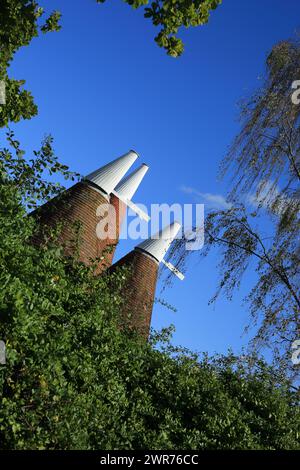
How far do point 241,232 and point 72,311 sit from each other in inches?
174

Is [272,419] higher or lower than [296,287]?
lower

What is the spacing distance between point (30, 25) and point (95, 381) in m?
6.37

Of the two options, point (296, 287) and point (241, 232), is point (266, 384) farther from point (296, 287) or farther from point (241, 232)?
point (241, 232)

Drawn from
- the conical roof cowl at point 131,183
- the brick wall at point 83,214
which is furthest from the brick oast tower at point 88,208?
the conical roof cowl at point 131,183

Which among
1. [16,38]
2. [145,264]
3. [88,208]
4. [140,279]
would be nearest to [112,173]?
[88,208]

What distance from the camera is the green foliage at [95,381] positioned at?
5.35 metres

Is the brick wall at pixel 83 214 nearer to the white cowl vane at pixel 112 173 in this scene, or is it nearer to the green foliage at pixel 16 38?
the white cowl vane at pixel 112 173

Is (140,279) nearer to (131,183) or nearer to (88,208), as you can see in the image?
(88,208)

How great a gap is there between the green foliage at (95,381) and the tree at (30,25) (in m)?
1.99

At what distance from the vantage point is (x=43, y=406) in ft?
17.6

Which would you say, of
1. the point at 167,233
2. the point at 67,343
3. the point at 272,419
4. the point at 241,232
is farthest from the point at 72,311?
the point at 167,233

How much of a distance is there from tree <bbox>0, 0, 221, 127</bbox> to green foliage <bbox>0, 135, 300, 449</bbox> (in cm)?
199

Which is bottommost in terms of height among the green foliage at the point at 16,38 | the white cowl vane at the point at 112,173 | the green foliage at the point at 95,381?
the green foliage at the point at 95,381

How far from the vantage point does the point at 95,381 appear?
638 centimetres
